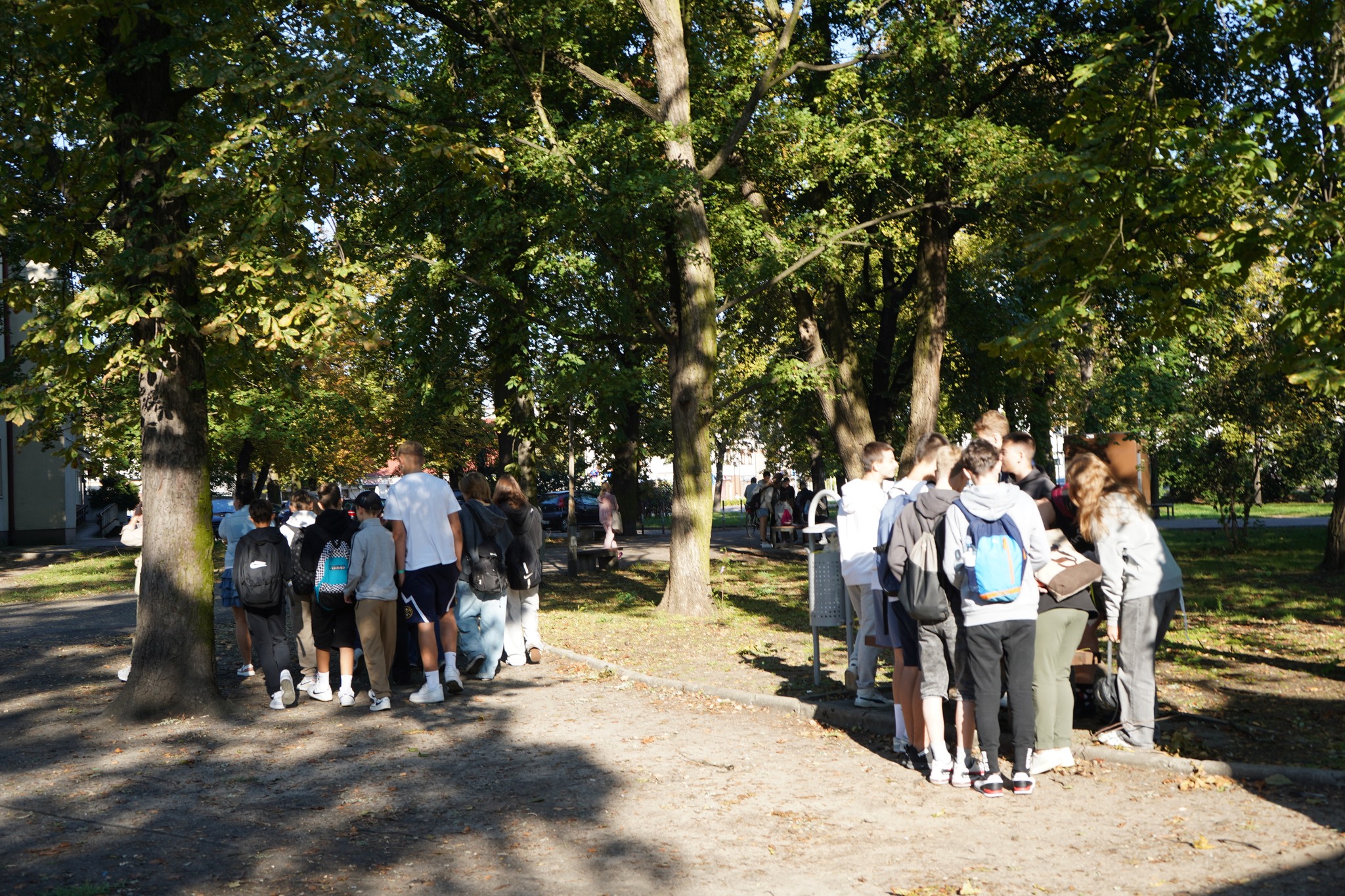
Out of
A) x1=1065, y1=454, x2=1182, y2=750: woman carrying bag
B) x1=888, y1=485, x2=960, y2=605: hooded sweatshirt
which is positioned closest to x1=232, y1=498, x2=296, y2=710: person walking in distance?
x1=888, y1=485, x2=960, y2=605: hooded sweatshirt

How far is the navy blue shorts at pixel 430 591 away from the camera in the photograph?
952 centimetres

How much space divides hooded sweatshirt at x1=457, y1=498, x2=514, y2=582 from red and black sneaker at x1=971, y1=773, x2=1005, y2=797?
17.9 feet

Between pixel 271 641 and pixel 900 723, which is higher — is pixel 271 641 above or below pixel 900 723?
above

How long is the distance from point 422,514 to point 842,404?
38.9 feet

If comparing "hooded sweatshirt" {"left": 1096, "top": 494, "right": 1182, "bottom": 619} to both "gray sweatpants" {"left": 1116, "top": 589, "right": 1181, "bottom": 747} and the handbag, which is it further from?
the handbag

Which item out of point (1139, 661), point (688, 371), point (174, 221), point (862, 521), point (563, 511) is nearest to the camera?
point (1139, 661)

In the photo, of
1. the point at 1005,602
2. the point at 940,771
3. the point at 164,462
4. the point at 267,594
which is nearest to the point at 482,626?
the point at 267,594

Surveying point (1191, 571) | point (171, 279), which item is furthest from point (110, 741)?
point (1191, 571)

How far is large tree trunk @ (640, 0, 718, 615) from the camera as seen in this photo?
1527 centimetres

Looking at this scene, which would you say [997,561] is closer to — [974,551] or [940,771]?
[974,551]

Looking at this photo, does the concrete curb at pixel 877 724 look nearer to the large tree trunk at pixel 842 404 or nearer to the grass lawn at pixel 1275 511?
the large tree trunk at pixel 842 404

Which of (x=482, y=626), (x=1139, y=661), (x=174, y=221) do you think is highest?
(x=174, y=221)

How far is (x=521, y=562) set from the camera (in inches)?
434

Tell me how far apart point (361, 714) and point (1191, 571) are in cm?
1589
